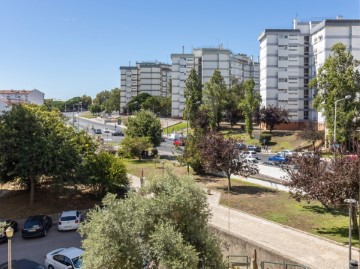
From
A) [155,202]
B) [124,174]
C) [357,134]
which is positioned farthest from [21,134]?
[357,134]

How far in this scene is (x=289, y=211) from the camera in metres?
23.6

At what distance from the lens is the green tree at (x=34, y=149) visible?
24.0 m

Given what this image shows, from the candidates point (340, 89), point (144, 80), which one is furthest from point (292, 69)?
point (144, 80)

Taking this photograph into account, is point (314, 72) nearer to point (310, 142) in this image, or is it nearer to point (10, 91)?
point (310, 142)

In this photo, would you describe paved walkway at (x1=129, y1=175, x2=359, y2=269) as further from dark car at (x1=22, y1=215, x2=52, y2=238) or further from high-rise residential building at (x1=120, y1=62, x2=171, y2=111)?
high-rise residential building at (x1=120, y1=62, x2=171, y2=111)

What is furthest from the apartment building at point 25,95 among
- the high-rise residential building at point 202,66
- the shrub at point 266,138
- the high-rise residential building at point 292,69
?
the shrub at point 266,138

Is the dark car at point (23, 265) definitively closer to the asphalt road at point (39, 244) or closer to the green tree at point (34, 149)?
the asphalt road at point (39, 244)

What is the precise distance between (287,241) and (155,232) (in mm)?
10232

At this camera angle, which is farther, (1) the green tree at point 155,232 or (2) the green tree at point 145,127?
(2) the green tree at point 145,127

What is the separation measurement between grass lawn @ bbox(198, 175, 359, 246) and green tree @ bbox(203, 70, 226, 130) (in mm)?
37483

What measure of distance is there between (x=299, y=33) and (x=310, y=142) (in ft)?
82.3

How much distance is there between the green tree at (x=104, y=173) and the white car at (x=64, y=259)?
9.78m

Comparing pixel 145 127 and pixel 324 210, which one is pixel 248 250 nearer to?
pixel 324 210

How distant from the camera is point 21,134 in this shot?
80.8ft
